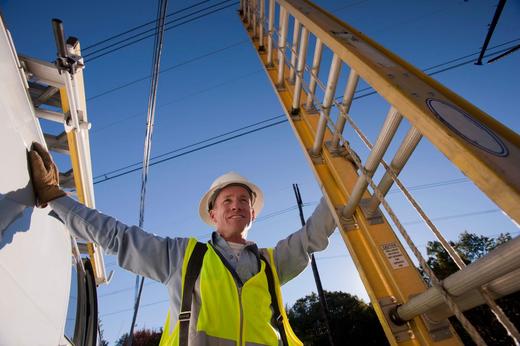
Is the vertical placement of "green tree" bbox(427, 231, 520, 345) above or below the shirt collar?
above

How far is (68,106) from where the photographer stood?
109 inches

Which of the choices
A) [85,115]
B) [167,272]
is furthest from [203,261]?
[85,115]

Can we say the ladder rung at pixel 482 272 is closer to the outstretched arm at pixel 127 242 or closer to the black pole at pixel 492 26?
the outstretched arm at pixel 127 242

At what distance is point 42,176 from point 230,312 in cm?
159

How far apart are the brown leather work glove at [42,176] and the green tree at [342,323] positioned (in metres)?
34.0

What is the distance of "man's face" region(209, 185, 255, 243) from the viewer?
8.63 feet

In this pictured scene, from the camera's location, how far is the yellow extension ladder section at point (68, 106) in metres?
2.43

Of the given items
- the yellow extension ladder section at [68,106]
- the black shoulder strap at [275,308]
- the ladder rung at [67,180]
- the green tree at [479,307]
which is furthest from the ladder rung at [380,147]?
the green tree at [479,307]

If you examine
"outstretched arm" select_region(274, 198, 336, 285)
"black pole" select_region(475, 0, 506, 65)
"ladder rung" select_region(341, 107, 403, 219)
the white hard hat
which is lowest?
"ladder rung" select_region(341, 107, 403, 219)

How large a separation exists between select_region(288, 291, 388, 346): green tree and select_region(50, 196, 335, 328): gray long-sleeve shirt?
33.2 meters

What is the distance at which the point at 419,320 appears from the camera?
52.7 inches

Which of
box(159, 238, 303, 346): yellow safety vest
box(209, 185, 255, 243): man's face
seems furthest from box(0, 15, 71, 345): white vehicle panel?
box(209, 185, 255, 243): man's face

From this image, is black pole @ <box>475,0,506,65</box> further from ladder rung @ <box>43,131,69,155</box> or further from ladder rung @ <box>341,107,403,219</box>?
ladder rung @ <box>43,131,69,155</box>

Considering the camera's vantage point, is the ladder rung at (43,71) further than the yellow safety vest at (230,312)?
Yes
